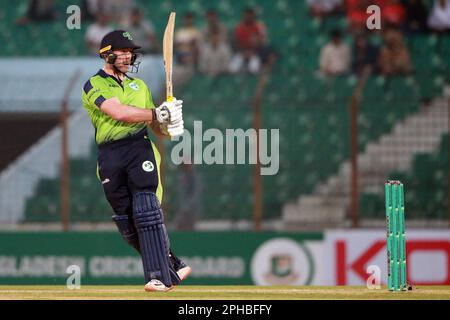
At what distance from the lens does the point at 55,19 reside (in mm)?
23375

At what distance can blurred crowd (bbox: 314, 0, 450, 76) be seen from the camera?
21172 millimetres

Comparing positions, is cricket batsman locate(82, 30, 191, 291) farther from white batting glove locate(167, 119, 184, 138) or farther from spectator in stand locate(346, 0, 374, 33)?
spectator in stand locate(346, 0, 374, 33)

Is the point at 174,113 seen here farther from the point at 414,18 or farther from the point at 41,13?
the point at 41,13

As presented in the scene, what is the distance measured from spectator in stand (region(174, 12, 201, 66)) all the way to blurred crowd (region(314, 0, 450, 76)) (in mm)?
2084

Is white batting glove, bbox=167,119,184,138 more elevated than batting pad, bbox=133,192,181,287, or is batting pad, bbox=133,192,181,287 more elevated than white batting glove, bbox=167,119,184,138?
white batting glove, bbox=167,119,184,138

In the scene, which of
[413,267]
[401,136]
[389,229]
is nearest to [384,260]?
[413,267]

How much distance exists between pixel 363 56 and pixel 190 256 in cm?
572

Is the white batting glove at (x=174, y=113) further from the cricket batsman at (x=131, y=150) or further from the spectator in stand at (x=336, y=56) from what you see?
the spectator in stand at (x=336, y=56)

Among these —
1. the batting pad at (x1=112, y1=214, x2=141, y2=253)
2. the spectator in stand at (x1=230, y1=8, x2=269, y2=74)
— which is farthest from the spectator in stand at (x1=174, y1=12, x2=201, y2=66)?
the batting pad at (x1=112, y1=214, x2=141, y2=253)

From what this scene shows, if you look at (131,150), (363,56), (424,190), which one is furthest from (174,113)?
(363,56)

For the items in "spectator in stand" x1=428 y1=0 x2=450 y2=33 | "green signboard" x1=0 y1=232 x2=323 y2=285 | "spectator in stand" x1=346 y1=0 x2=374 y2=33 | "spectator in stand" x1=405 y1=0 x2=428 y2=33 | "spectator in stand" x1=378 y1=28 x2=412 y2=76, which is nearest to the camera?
"green signboard" x1=0 y1=232 x2=323 y2=285

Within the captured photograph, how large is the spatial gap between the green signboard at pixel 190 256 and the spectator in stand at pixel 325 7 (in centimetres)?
670

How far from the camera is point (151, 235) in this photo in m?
10.3

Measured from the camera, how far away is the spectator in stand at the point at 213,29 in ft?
71.0
